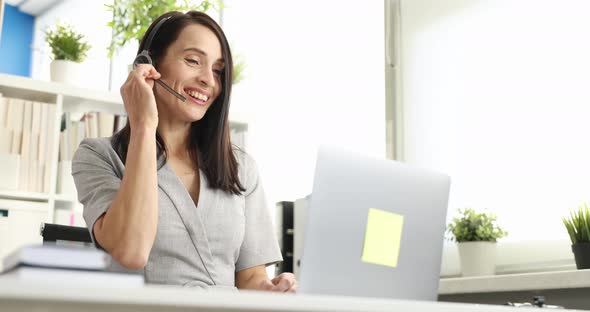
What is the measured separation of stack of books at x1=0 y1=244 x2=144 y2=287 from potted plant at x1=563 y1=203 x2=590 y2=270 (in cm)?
183

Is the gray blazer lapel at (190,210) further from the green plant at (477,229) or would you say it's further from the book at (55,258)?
the green plant at (477,229)

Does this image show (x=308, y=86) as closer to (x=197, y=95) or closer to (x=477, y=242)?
(x=477, y=242)

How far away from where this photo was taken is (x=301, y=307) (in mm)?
826

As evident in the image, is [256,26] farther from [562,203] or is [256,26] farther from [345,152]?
[345,152]

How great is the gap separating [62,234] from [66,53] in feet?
4.88

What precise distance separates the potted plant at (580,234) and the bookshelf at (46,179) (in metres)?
2.03

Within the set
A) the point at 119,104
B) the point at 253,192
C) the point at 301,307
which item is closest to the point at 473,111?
the point at 253,192

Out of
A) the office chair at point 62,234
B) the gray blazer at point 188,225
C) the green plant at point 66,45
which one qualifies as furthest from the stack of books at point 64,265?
the green plant at point 66,45

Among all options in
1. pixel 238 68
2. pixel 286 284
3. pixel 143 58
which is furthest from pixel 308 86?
pixel 286 284

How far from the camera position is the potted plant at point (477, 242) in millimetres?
2654

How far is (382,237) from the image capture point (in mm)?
1253

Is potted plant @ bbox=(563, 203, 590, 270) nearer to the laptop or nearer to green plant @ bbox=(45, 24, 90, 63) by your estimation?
the laptop

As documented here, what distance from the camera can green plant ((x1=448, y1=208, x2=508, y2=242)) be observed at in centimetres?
267

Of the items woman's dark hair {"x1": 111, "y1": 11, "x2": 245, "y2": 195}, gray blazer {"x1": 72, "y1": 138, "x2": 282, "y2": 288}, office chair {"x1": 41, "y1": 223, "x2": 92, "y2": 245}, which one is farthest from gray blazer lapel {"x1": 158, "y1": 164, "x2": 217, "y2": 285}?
office chair {"x1": 41, "y1": 223, "x2": 92, "y2": 245}
